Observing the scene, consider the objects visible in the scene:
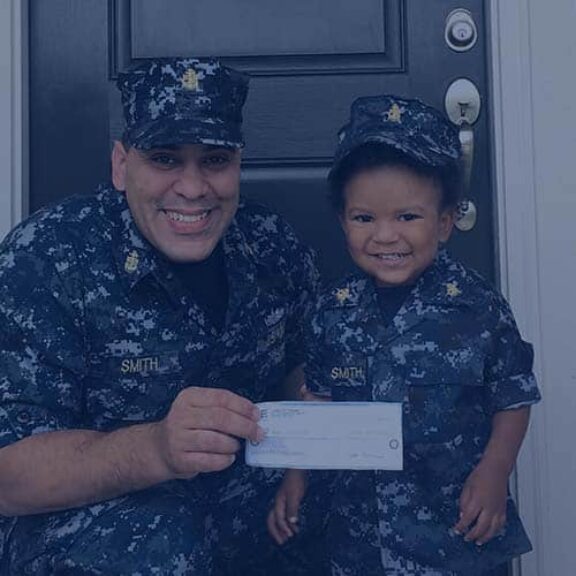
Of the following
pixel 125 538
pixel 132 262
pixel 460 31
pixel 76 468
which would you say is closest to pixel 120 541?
pixel 125 538

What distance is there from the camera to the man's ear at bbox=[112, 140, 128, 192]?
6.37 feet

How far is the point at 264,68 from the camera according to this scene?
7.97 feet

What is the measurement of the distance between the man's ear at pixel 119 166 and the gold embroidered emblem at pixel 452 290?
0.64 m

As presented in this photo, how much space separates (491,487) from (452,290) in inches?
14.2

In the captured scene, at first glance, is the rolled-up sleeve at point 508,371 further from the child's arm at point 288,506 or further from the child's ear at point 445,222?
the child's arm at point 288,506

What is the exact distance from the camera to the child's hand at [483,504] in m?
1.79

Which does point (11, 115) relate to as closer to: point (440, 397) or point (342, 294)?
point (342, 294)

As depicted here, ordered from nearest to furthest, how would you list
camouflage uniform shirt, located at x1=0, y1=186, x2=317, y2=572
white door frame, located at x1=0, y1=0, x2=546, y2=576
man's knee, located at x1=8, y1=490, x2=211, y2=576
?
man's knee, located at x1=8, y1=490, x2=211, y2=576, camouflage uniform shirt, located at x1=0, y1=186, x2=317, y2=572, white door frame, located at x1=0, y1=0, x2=546, y2=576

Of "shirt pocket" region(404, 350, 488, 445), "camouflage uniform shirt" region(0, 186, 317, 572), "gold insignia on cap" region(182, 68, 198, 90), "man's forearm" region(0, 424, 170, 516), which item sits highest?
"gold insignia on cap" region(182, 68, 198, 90)

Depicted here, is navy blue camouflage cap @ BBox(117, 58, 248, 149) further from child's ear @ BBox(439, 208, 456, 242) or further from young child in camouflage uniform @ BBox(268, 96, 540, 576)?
child's ear @ BBox(439, 208, 456, 242)

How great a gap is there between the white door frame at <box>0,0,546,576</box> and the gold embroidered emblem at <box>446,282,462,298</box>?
0.47 m

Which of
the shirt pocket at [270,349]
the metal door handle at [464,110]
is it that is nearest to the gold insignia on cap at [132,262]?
the shirt pocket at [270,349]

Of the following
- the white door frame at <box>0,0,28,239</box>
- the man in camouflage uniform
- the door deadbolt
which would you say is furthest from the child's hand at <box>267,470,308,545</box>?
the door deadbolt

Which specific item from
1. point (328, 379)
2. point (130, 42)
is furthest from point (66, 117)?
point (328, 379)
